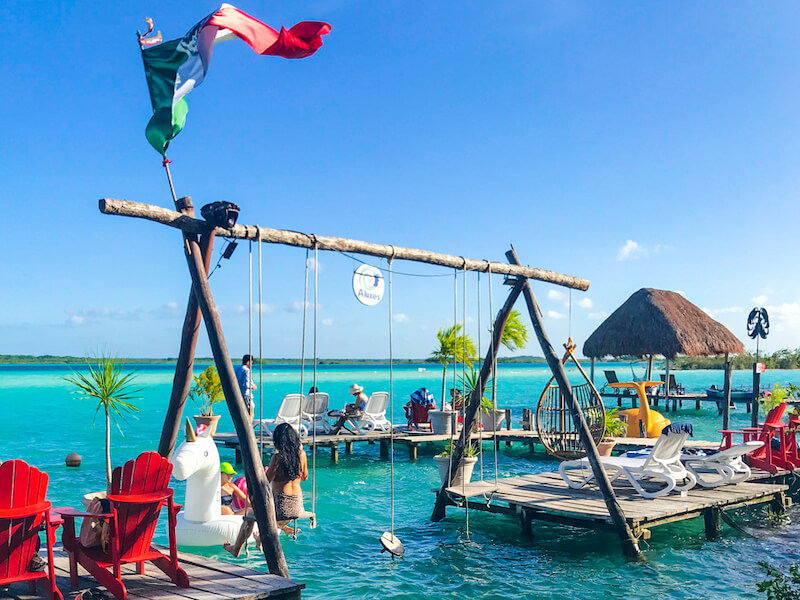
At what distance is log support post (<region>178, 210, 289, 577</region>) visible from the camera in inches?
246

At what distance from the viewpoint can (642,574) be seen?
8.63 m

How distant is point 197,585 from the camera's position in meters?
5.90

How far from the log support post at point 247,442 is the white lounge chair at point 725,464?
7239mm

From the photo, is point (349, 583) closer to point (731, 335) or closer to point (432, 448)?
point (432, 448)

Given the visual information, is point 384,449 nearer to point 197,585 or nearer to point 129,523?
point 197,585

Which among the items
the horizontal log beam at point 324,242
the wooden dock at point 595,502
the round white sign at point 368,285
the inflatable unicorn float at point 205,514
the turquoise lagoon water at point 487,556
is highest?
the horizontal log beam at point 324,242

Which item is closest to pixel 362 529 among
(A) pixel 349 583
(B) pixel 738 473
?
(A) pixel 349 583

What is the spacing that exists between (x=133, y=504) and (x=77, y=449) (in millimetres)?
18929

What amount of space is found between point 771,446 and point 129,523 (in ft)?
36.4

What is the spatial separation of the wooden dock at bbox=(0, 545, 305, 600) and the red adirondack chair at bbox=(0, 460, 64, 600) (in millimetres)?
343

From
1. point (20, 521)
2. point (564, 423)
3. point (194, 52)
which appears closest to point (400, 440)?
point (564, 423)

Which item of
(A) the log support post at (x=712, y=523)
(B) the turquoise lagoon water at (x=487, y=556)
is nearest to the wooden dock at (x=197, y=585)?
(B) the turquoise lagoon water at (x=487, y=556)

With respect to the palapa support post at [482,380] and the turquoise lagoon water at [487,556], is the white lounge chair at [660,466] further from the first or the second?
the palapa support post at [482,380]

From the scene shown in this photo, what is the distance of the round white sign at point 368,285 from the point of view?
8.95 m
